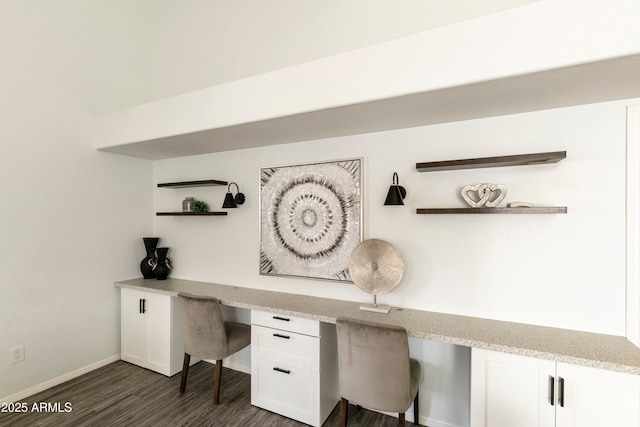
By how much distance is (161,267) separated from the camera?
317 cm

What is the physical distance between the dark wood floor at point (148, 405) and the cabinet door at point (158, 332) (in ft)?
0.36

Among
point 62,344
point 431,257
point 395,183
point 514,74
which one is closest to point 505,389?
point 431,257

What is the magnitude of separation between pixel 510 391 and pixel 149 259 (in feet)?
10.9

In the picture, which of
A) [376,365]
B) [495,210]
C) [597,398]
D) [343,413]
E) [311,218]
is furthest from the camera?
[311,218]

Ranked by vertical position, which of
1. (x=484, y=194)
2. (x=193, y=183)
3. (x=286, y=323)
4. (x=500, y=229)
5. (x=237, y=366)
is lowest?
(x=237, y=366)

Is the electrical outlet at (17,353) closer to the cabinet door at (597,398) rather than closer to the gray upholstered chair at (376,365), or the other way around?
the gray upholstered chair at (376,365)

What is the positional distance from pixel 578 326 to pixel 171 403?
2885 millimetres

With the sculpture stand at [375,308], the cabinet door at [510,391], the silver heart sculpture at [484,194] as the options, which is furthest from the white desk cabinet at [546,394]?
the silver heart sculpture at [484,194]

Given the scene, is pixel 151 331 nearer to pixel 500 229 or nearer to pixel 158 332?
pixel 158 332

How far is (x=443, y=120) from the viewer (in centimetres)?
206

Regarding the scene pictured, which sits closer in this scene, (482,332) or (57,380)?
(482,332)

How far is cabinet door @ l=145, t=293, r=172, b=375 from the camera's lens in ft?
8.89

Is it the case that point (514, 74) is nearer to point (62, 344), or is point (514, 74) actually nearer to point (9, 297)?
point (9, 297)

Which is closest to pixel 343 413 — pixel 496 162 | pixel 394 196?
pixel 394 196
